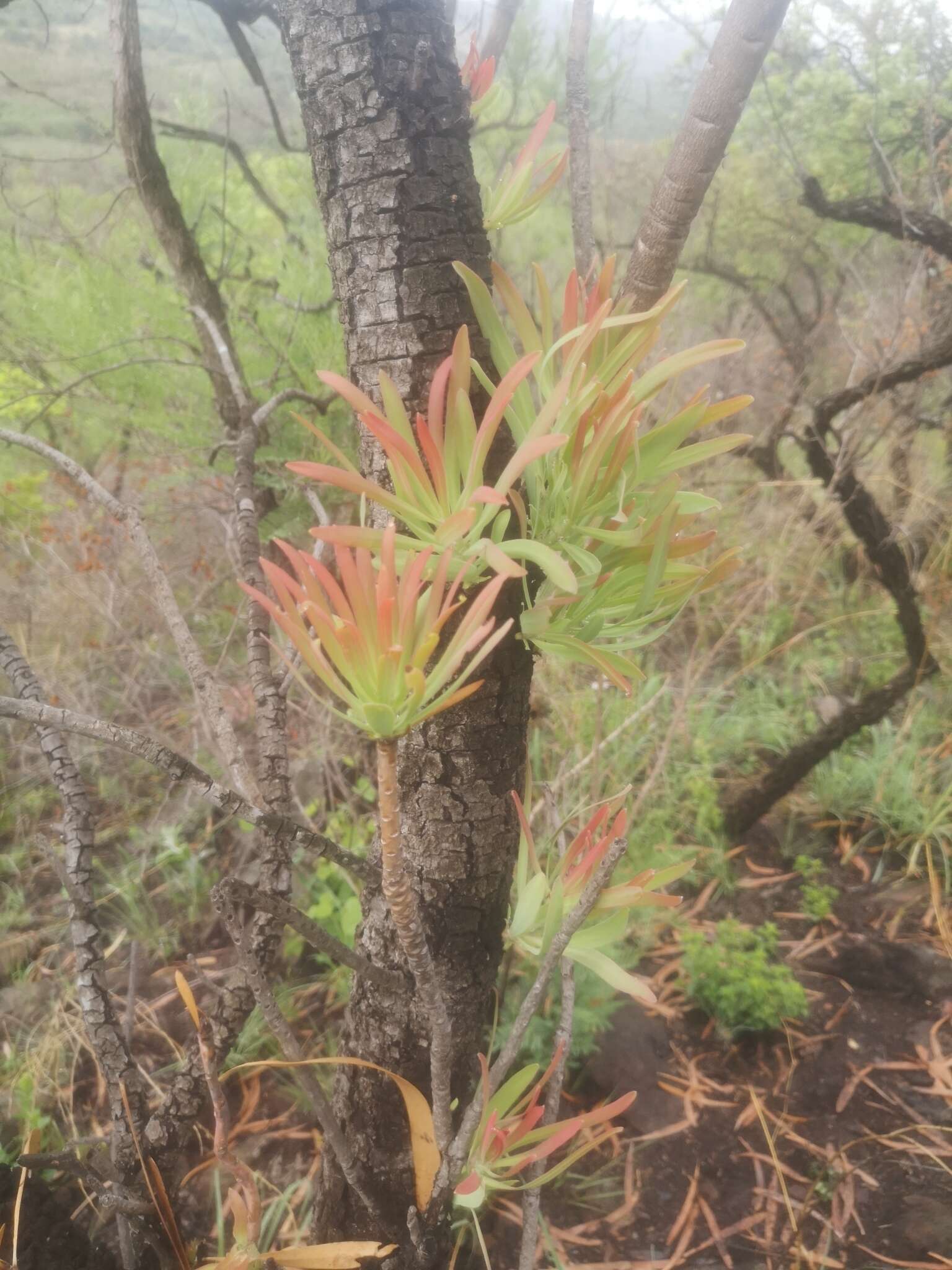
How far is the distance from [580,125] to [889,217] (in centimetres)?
229

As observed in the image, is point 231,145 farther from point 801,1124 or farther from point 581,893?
point 801,1124

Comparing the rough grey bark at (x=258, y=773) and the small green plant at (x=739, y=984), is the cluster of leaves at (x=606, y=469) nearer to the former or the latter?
the rough grey bark at (x=258, y=773)

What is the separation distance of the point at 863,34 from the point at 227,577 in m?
5.25

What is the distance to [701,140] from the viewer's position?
0.56 metres

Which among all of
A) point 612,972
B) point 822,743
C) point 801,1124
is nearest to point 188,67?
point 822,743

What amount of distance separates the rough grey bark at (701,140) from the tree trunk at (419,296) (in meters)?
0.15

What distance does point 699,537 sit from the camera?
0.50 metres

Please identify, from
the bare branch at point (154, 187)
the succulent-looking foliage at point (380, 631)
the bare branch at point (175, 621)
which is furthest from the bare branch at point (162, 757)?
the bare branch at point (154, 187)

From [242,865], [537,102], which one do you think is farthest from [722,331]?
[242,865]

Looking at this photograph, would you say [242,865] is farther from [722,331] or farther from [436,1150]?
[722,331]

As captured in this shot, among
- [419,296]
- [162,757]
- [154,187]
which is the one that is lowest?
[162,757]

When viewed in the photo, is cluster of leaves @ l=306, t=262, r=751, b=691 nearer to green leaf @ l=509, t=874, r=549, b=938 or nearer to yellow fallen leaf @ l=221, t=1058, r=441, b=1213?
green leaf @ l=509, t=874, r=549, b=938

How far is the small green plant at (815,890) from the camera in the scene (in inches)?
72.6

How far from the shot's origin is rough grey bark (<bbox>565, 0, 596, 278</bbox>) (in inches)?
26.4
